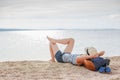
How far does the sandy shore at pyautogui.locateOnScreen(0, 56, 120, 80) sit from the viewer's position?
435 cm

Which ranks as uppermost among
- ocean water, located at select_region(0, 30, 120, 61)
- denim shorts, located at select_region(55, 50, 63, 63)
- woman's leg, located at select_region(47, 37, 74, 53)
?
woman's leg, located at select_region(47, 37, 74, 53)

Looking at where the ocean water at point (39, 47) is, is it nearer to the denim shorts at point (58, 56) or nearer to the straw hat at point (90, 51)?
the denim shorts at point (58, 56)

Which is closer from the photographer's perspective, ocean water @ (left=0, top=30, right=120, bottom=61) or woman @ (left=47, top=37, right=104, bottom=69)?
woman @ (left=47, top=37, right=104, bottom=69)

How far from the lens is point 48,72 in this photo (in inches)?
181

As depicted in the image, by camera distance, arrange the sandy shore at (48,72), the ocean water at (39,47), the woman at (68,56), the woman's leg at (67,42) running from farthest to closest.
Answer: the ocean water at (39,47) < the woman's leg at (67,42) < the woman at (68,56) < the sandy shore at (48,72)

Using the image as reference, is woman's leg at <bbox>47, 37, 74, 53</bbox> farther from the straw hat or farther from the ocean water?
the ocean water

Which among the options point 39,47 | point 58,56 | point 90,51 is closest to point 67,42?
point 58,56

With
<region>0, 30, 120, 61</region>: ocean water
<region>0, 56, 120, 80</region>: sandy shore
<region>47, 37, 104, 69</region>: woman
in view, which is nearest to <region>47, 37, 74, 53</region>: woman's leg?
<region>47, 37, 104, 69</region>: woman

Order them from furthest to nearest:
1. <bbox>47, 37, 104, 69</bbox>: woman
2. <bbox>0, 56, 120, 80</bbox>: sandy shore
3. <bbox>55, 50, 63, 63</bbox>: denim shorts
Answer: <bbox>55, 50, 63, 63</bbox>: denim shorts < <bbox>47, 37, 104, 69</bbox>: woman < <bbox>0, 56, 120, 80</bbox>: sandy shore

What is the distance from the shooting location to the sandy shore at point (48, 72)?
4.35 meters

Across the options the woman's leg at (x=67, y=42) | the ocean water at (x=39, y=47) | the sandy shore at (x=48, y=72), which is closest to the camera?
the sandy shore at (x=48, y=72)

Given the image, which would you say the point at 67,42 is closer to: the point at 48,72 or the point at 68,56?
the point at 68,56

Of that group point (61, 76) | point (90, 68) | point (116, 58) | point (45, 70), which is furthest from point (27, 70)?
point (116, 58)

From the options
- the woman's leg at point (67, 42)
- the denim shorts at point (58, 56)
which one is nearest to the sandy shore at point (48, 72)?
the denim shorts at point (58, 56)
